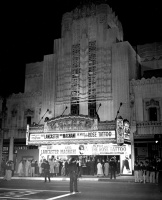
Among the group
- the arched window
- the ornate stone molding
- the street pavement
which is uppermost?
the ornate stone molding

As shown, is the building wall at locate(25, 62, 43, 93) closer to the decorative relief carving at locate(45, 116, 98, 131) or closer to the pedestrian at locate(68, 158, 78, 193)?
the decorative relief carving at locate(45, 116, 98, 131)

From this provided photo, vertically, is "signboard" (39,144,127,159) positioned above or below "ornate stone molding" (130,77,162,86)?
below

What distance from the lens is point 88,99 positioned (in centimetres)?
3291

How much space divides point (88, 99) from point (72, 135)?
548cm

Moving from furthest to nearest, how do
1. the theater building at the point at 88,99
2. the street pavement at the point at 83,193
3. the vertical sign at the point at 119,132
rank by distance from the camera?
the theater building at the point at 88,99 < the vertical sign at the point at 119,132 < the street pavement at the point at 83,193

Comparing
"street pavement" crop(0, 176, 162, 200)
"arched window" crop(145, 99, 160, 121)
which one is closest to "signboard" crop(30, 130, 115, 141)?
"arched window" crop(145, 99, 160, 121)

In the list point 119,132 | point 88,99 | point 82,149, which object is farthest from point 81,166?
point 88,99

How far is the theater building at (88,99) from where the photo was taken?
29172 millimetres

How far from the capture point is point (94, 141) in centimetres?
2820

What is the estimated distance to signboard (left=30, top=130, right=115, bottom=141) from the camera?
2781 centimetres

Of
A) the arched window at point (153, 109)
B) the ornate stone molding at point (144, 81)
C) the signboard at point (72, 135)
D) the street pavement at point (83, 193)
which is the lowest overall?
the street pavement at point (83, 193)

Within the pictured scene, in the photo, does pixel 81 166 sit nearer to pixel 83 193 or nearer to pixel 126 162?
pixel 126 162

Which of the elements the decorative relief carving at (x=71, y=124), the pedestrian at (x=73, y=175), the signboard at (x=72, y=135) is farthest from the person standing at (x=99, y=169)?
the pedestrian at (x=73, y=175)

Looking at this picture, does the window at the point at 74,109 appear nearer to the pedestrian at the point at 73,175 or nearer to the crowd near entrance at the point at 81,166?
the crowd near entrance at the point at 81,166
